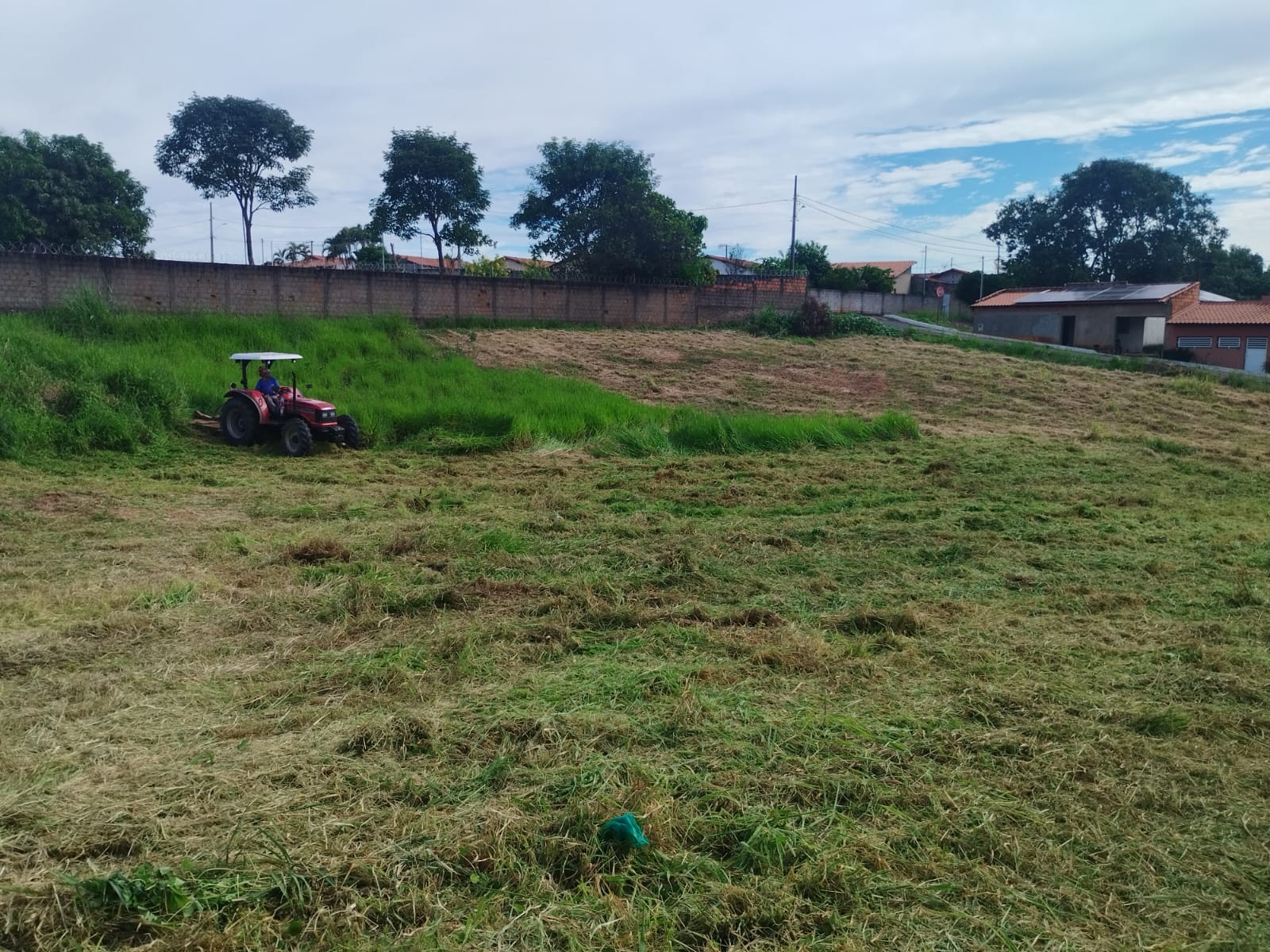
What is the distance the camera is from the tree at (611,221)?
107ft

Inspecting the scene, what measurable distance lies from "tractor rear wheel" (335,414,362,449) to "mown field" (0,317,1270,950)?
413cm

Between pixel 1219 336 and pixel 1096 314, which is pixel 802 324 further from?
pixel 1219 336

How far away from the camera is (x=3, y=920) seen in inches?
109

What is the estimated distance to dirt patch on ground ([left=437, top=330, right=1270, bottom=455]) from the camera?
1838 centimetres

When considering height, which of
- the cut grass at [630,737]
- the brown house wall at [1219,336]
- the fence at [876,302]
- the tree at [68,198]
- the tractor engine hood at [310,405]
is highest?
the tree at [68,198]

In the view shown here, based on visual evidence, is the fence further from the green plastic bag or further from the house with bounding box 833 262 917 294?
the green plastic bag

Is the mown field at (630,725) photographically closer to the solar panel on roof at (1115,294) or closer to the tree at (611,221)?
the tree at (611,221)

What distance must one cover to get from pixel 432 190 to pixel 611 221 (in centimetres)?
821

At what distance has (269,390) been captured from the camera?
13.5 m

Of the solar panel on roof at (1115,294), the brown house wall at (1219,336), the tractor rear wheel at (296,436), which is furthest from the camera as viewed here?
the solar panel on roof at (1115,294)

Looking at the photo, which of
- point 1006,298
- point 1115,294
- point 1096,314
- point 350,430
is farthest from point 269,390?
point 1006,298

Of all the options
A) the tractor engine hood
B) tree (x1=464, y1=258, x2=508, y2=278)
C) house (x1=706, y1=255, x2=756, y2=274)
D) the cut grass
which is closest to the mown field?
the cut grass

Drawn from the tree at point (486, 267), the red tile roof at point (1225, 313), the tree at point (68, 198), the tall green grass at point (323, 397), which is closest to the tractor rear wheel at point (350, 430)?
the tall green grass at point (323, 397)

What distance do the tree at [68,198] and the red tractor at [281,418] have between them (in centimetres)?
2000
